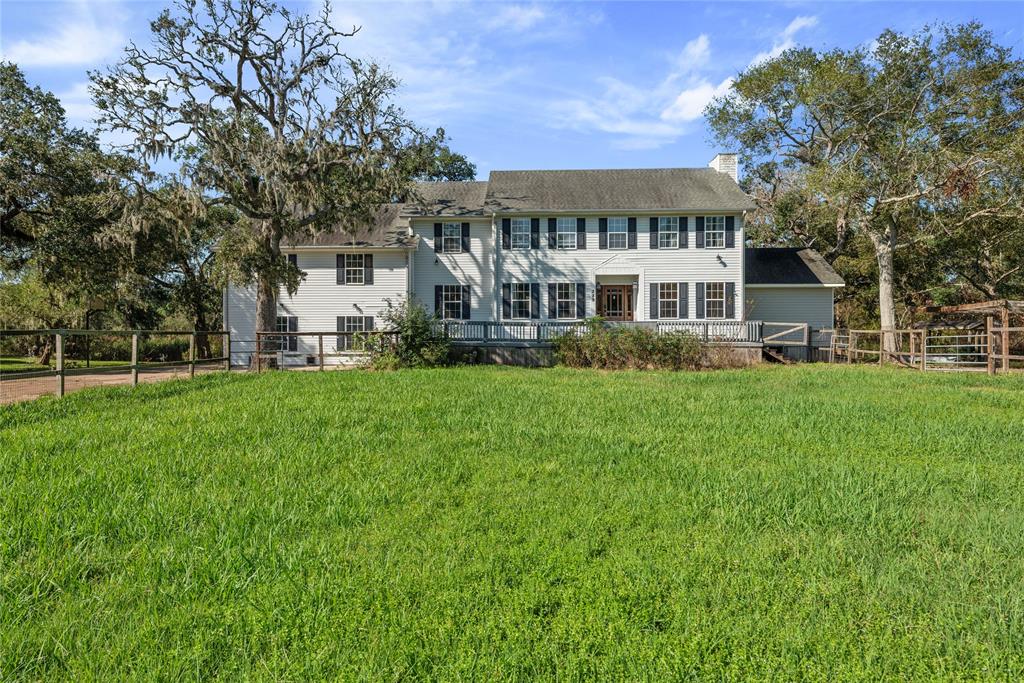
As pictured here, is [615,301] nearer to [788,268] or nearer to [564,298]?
[564,298]

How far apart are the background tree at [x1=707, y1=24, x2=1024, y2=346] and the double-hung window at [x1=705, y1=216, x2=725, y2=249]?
11.9 ft

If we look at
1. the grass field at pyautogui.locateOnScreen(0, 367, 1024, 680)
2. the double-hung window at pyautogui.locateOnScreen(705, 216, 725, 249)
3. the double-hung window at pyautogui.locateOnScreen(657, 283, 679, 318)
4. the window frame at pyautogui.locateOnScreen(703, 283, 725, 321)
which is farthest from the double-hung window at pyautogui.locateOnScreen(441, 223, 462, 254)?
the grass field at pyautogui.locateOnScreen(0, 367, 1024, 680)

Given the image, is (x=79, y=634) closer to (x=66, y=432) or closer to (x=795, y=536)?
(x=795, y=536)

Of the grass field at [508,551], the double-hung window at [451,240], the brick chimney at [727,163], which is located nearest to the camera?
the grass field at [508,551]

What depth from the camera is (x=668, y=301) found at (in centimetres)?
2256

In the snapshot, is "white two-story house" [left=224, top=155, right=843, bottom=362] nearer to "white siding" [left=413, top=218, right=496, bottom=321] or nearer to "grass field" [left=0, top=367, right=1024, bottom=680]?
"white siding" [left=413, top=218, right=496, bottom=321]

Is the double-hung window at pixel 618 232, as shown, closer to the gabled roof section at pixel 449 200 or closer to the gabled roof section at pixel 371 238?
the gabled roof section at pixel 449 200

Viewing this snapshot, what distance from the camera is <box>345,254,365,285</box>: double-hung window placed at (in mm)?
23266

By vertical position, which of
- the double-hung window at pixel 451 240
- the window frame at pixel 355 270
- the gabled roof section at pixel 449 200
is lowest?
the window frame at pixel 355 270

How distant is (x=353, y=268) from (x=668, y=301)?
13.5 meters

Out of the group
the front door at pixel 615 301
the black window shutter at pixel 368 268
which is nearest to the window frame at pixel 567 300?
the front door at pixel 615 301

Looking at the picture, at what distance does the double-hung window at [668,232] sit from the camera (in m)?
22.7

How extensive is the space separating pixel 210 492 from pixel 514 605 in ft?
9.20

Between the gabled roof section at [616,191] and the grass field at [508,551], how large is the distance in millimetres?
17559
